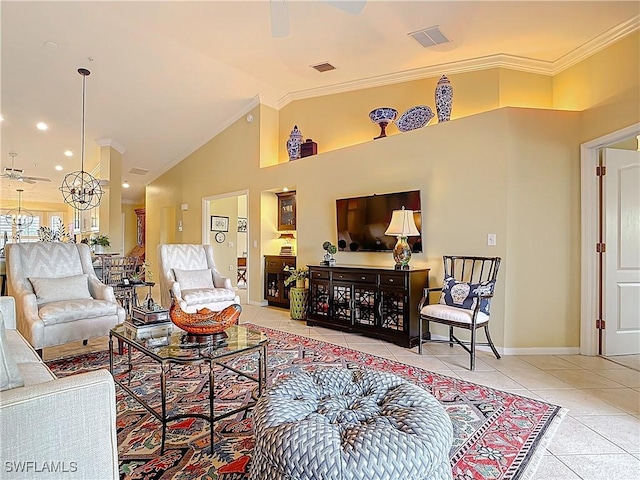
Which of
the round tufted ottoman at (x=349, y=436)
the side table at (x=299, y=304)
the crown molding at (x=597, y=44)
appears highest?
the crown molding at (x=597, y=44)

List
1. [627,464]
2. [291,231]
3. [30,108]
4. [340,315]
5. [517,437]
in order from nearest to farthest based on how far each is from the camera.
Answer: [627,464] → [517,437] → [340,315] → [30,108] → [291,231]

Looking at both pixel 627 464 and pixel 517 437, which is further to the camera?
pixel 517 437

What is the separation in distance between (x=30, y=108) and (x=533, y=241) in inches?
293

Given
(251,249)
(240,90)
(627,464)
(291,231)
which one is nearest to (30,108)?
(240,90)

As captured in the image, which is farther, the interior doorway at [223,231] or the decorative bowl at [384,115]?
the interior doorway at [223,231]

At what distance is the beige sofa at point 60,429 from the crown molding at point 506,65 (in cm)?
457

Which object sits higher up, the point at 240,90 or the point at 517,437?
the point at 240,90

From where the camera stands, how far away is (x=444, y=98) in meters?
4.08

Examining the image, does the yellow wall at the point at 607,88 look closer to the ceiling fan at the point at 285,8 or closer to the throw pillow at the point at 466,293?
the throw pillow at the point at 466,293

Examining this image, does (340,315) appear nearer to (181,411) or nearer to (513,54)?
(181,411)

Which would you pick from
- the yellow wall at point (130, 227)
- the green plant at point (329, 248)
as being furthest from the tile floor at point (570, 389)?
the yellow wall at point (130, 227)

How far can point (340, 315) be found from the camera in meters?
4.44

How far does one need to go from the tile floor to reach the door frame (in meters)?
0.24

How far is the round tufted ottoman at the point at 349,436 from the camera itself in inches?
45.8
